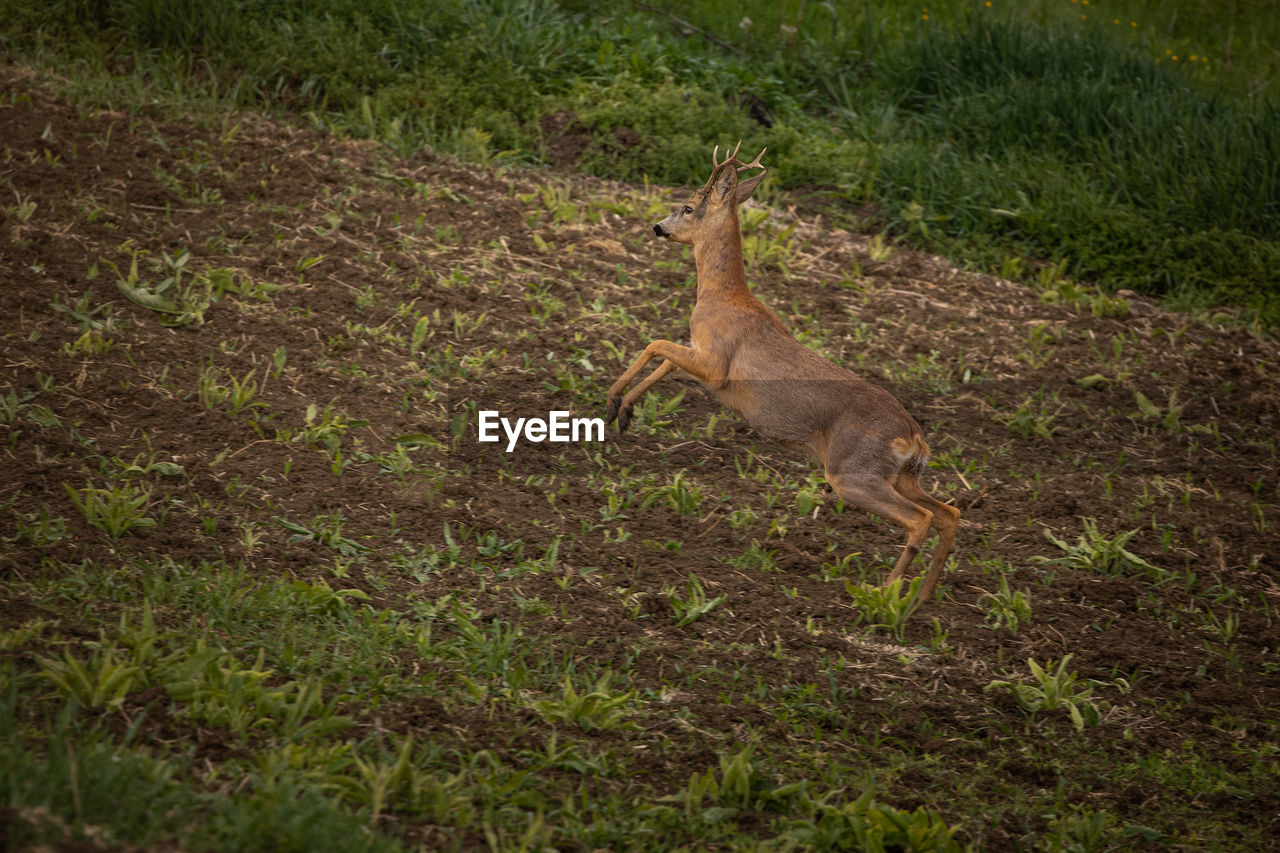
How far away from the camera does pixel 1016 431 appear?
24.7 ft

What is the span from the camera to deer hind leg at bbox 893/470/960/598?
18.7 ft

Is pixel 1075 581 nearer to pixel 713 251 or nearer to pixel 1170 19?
pixel 713 251

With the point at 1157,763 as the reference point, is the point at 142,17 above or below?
above

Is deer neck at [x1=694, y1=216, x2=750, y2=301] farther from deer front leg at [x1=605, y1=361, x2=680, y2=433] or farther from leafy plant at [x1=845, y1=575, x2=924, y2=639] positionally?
leafy plant at [x1=845, y1=575, x2=924, y2=639]

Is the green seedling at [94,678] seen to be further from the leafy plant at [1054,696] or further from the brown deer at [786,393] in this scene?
the leafy plant at [1054,696]

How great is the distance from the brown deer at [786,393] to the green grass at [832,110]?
3582 millimetres

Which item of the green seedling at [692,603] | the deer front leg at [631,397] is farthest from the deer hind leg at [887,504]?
the deer front leg at [631,397]

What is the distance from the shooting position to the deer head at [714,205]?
→ 21.2ft

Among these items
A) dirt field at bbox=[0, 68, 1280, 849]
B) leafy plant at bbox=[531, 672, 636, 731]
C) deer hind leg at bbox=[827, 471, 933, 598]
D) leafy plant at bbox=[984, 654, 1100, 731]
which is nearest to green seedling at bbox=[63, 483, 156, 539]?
dirt field at bbox=[0, 68, 1280, 849]

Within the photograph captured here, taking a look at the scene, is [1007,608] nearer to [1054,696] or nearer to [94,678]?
[1054,696]

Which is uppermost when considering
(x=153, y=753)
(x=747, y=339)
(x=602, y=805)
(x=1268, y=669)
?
(x=747, y=339)

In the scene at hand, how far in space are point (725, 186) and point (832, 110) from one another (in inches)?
209

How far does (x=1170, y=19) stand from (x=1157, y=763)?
1280 cm

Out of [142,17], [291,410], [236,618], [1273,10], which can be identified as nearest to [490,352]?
[291,410]
